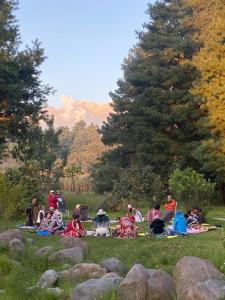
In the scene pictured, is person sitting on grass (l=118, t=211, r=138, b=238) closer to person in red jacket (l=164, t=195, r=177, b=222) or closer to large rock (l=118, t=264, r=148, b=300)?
person in red jacket (l=164, t=195, r=177, b=222)

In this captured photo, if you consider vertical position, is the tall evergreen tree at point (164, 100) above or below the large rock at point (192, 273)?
above

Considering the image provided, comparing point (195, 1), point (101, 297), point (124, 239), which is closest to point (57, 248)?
point (124, 239)

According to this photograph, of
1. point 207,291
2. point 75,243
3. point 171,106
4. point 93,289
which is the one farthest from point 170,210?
point 171,106

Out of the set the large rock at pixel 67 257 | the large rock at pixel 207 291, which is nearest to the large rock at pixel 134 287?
the large rock at pixel 207 291

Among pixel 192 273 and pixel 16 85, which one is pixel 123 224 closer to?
pixel 192 273

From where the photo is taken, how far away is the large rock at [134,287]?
919 centimetres

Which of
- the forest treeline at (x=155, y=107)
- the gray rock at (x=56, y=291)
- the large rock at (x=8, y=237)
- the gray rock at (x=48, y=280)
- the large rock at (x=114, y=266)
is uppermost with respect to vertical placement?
the forest treeline at (x=155, y=107)

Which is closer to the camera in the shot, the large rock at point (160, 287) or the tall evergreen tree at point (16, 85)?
the large rock at point (160, 287)

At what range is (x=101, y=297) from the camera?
30.5ft

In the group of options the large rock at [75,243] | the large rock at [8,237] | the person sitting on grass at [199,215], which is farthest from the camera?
the person sitting on grass at [199,215]

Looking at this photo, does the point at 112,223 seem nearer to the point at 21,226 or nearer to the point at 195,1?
the point at 21,226

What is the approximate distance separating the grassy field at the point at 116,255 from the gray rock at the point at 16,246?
0.18 metres

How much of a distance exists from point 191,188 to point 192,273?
12.9 metres

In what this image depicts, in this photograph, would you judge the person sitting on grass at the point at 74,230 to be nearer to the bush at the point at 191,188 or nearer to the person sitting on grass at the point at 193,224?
the person sitting on grass at the point at 193,224
